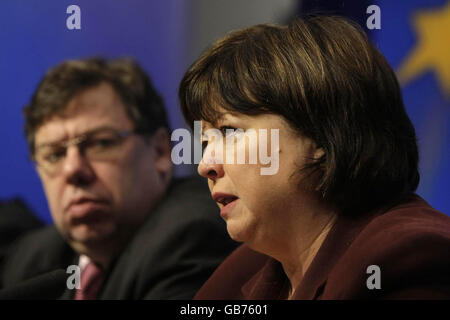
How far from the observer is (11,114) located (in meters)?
2.01

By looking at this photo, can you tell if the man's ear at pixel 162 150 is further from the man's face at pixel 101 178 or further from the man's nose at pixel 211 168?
the man's nose at pixel 211 168

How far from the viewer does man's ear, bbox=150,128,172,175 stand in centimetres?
177

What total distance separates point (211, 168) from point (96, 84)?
759 millimetres

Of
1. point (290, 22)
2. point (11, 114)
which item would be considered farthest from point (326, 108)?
point (11, 114)

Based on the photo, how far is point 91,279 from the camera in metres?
1.72

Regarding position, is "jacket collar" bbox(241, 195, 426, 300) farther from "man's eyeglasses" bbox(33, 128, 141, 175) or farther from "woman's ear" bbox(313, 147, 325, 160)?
"man's eyeglasses" bbox(33, 128, 141, 175)

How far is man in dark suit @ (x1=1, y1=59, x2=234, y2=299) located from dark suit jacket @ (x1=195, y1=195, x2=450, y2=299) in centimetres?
43

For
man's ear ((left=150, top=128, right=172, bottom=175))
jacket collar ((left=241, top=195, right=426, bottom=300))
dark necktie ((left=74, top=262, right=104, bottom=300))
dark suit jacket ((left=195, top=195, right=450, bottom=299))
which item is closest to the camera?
dark suit jacket ((left=195, top=195, right=450, bottom=299))

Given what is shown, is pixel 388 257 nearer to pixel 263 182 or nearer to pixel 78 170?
pixel 263 182

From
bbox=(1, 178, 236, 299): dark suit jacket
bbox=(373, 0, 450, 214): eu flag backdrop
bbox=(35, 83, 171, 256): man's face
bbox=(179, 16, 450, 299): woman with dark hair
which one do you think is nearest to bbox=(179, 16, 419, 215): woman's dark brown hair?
bbox=(179, 16, 450, 299): woman with dark hair

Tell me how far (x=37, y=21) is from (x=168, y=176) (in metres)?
0.61

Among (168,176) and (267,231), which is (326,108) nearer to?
(267,231)

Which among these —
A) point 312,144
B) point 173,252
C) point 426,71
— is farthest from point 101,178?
point 426,71

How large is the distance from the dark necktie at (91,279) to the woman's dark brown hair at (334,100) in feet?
2.33
